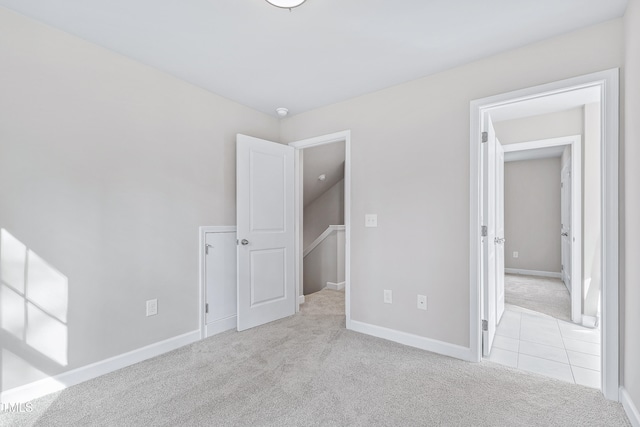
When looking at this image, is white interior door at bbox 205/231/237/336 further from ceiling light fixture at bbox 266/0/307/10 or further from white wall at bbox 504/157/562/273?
white wall at bbox 504/157/562/273

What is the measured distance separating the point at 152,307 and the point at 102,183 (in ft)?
3.27

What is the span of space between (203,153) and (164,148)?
14.2 inches

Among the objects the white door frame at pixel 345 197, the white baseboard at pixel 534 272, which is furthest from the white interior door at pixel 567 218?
the white door frame at pixel 345 197

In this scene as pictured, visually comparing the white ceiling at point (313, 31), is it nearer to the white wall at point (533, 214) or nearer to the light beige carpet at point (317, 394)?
the light beige carpet at point (317, 394)

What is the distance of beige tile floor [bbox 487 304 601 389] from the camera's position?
2137 mm

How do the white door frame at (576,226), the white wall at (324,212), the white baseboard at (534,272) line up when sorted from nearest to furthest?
the white door frame at (576,226)
the white baseboard at (534,272)
the white wall at (324,212)

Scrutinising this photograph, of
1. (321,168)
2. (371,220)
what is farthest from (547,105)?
(321,168)

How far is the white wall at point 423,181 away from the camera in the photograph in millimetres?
2152

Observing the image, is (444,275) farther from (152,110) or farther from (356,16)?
(152,110)

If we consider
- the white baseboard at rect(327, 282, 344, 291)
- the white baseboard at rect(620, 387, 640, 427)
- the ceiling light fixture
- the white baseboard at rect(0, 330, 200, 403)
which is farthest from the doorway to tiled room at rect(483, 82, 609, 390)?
the white baseboard at rect(0, 330, 200, 403)

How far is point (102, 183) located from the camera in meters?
2.10

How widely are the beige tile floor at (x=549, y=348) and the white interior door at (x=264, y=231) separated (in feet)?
6.61

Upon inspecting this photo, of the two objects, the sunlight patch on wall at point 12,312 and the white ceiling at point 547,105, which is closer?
the sunlight patch on wall at point 12,312

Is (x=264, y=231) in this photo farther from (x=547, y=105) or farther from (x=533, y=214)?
(x=533, y=214)
